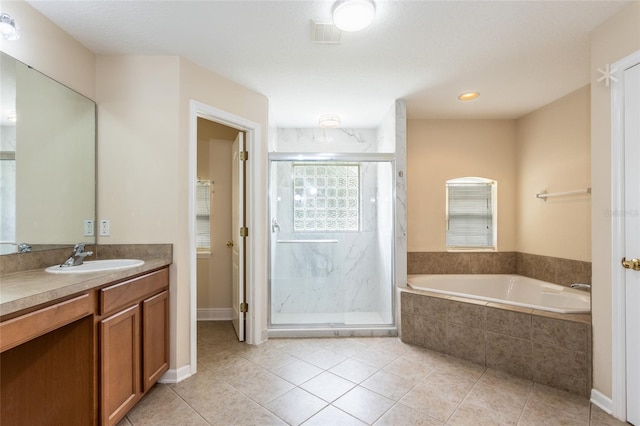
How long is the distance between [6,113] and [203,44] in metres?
1.18

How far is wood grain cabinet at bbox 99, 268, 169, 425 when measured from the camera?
1.49 m

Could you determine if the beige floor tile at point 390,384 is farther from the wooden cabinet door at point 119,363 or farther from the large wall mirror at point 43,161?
the large wall mirror at point 43,161

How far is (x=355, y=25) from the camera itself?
1.61m

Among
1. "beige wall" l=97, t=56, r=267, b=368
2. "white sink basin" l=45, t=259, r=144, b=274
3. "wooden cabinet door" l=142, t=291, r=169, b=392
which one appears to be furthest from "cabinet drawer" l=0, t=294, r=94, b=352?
"beige wall" l=97, t=56, r=267, b=368

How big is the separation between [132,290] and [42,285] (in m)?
0.47

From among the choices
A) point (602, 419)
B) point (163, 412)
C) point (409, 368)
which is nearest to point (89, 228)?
point (163, 412)

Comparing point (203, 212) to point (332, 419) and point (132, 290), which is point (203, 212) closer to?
point (132, 290)

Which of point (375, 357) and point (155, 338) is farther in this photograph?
point (375, 357)

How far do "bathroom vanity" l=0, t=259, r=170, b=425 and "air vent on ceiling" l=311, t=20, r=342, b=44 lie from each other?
1866 millimetres

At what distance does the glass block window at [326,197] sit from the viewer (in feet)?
10.0

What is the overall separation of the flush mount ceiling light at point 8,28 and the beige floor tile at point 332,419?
260 centimetres

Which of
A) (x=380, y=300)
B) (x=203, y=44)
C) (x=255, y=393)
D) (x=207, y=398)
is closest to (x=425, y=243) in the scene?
(x=380, y=300)

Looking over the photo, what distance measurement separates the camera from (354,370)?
225cm

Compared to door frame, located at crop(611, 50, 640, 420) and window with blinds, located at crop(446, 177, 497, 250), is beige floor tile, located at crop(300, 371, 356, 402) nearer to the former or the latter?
door frame, located at crop(611, 50, 640, 420)
